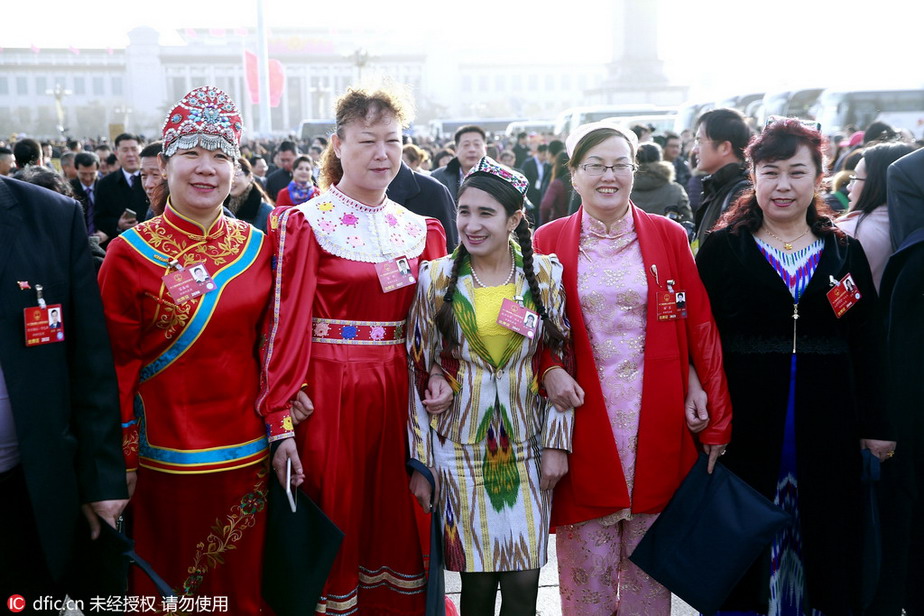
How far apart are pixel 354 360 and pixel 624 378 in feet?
3.03

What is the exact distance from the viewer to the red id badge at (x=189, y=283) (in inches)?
104

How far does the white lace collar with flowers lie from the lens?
2.96 metres

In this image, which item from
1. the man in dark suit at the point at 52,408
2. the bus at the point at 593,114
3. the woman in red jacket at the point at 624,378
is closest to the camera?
the man in dark suit at the point at 52,408

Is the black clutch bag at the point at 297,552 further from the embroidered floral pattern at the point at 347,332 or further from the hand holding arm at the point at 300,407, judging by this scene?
the embroidered floral pattern at the point at 347,332

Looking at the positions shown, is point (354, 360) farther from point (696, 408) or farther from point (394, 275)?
point (696, 408)

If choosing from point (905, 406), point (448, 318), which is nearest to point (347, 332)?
point (448, 318)

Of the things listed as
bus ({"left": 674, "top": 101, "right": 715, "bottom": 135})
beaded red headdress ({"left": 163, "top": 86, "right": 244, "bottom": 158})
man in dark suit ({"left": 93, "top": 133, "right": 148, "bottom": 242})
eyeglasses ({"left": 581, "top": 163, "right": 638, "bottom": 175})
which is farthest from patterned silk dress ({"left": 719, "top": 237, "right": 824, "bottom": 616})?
bus ({"left": 674, "top": 101, "right": 715, "bottom": 135})

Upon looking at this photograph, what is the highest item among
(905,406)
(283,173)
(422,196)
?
(283,173)

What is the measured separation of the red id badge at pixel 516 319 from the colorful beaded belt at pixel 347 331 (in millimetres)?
443

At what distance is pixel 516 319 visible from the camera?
2768 millimetres

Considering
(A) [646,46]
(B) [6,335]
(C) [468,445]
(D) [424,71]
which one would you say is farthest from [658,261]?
(D) [424,71]

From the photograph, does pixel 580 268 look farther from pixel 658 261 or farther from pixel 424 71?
pixel 424 71

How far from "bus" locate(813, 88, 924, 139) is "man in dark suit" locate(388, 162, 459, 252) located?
18.7 meters

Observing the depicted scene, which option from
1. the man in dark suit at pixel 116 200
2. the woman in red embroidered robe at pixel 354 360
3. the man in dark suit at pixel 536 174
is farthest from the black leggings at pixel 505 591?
the man in dark suit at pixel 536 174
